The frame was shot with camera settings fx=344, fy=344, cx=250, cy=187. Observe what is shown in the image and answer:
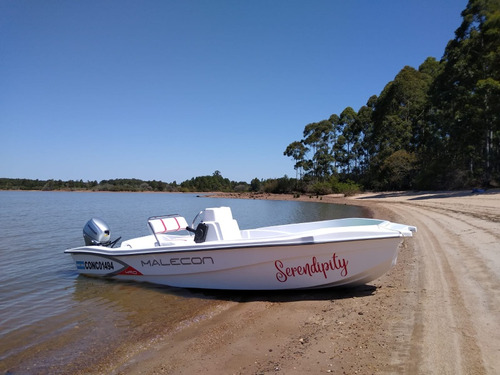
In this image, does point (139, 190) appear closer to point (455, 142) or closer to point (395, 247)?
point (455, 142)

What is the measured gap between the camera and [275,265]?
557 cm

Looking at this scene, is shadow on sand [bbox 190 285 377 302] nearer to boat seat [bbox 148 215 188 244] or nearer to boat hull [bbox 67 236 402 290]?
boat hull [bbox 67 236 402 290]

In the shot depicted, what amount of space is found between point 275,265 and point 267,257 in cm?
19

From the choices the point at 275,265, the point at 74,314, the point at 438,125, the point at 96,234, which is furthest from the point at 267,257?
the point at 438,125

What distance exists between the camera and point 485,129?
25.5 m

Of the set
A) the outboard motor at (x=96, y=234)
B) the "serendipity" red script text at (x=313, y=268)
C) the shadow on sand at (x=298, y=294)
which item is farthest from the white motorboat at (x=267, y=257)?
the outboard motor at (x=96, y=234)

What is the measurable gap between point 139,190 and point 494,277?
351ft

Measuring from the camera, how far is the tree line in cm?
2472

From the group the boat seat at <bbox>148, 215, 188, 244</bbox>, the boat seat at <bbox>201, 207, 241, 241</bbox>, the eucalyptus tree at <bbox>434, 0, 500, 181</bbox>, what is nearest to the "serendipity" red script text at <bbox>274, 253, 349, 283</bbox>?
the boat seat at <bbox>201, 207, 241, 241</bbox>

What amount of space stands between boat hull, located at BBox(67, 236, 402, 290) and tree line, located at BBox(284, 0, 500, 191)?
22.5 metres

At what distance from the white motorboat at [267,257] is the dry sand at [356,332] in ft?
1.18

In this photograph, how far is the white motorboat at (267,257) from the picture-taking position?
5.21 meters

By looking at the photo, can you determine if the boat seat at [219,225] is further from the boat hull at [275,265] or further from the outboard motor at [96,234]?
the outboard motor at [96,234]

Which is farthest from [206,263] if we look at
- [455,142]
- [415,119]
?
[415,119]
